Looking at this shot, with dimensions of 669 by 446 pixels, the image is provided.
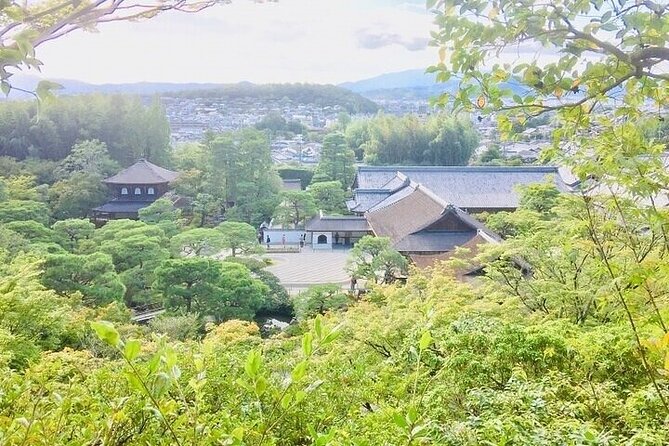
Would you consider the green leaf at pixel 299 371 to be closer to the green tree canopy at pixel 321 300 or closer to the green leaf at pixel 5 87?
the green leaf at pixel 5 87

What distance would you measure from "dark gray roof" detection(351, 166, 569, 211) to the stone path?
13.3 feet

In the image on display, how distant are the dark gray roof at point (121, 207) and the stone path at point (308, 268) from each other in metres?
6.37

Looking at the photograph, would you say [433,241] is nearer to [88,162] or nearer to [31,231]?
[31,231]

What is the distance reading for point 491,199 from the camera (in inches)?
820

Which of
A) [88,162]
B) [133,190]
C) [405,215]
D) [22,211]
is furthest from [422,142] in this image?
[22,211]

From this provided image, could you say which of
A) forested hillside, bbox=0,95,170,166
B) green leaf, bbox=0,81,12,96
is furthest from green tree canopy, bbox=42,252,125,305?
forested hillside, bbox=0,95,170,166

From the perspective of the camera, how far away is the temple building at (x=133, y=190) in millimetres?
20625

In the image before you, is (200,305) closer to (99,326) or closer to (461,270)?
(461,270)

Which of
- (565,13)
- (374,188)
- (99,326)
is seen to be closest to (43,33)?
(99,326)

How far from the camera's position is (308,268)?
16719 mm

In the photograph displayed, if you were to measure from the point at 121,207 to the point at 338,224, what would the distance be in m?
8.60

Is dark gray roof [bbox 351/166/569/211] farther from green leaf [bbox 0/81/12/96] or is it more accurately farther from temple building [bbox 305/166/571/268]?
green leaf [bbox 0/81/12/96]

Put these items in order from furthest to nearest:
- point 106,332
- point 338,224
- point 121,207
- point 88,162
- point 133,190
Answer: point 88,162, point 133,190, point 121,207, point 338,224, point 106,332

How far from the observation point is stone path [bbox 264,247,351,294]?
15.0m
